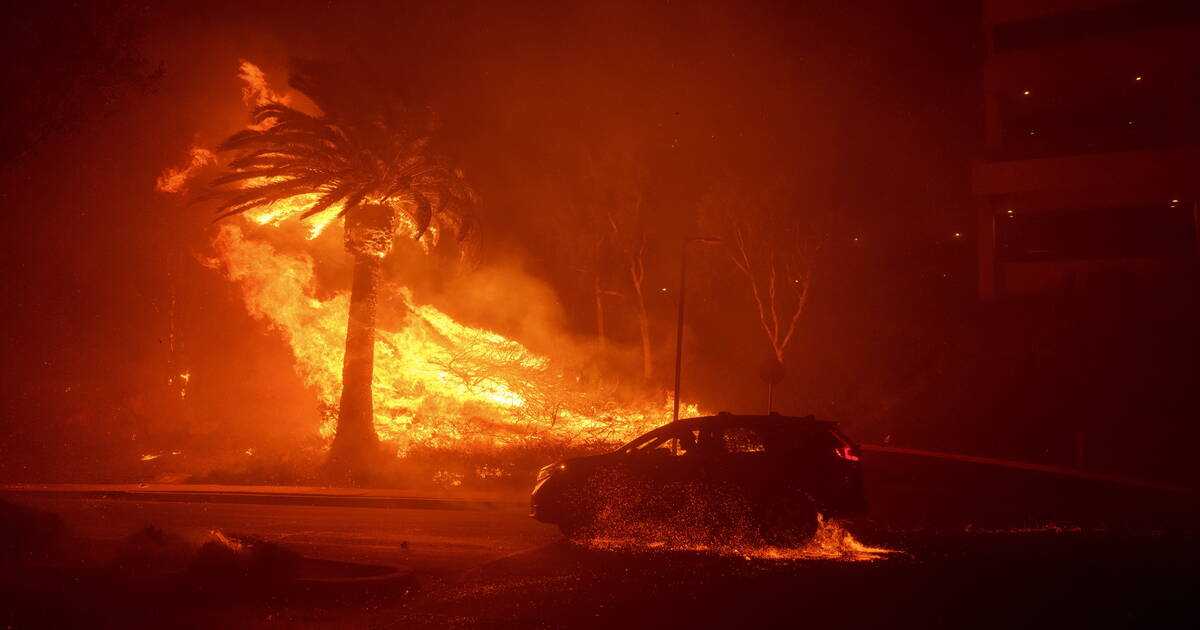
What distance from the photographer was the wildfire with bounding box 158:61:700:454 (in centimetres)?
2423

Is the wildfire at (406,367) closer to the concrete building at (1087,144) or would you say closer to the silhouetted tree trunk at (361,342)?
the silhouetted tree trunk at (361,342)

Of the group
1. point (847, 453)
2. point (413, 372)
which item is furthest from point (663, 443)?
point (413, 372)

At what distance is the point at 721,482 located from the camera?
10.8 metres

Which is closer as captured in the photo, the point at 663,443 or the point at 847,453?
the point at 847,453

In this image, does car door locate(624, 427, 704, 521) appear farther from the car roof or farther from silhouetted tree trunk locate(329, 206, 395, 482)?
silhouetted tree trunk locate(329, 206, 395, 482)

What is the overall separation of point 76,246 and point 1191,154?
35.8 meters

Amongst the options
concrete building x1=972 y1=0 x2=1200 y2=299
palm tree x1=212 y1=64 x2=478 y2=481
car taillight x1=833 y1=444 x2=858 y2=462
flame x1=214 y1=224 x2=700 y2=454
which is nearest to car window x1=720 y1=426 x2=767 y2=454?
car taillight x1=833 y1=444 x2=858 y2=462

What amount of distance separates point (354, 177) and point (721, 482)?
13249 millimetres

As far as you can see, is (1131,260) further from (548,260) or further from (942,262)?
(548,260)

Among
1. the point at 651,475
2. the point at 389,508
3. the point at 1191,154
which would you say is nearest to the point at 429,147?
the point at 389,508

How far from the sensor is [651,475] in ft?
36.2

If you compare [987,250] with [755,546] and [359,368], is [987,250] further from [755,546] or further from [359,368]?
[755,546]

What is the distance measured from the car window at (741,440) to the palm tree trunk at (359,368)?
41.8 ft

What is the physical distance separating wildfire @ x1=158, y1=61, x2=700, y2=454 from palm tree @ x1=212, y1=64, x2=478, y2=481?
2158 mm
